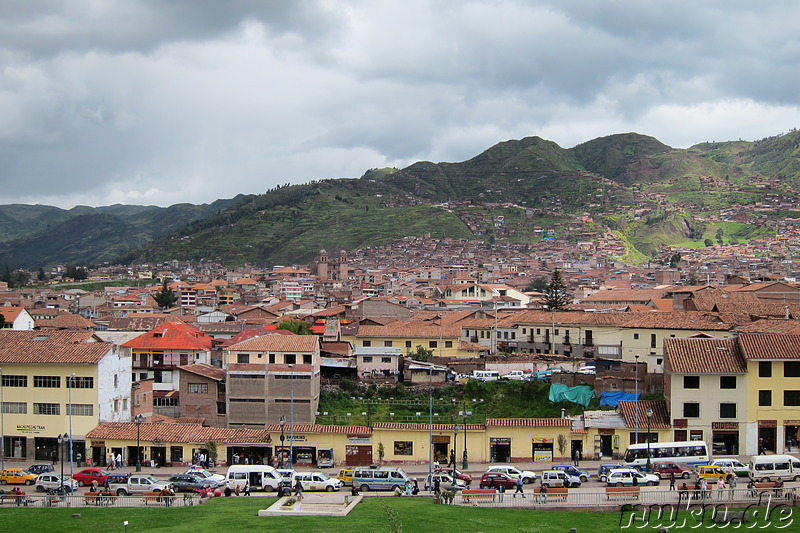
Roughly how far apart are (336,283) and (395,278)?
1569cm

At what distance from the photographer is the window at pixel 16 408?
45375 millimetres

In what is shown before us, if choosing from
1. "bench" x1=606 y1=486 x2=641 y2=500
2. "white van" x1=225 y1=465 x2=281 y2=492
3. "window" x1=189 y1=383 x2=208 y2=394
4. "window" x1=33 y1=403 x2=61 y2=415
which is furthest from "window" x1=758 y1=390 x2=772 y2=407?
"window" x1=33 y1=403 x2=61 y2=415

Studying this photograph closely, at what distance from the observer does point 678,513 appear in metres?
27.8

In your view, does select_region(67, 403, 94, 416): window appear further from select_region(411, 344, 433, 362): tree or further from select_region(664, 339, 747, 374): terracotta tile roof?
select_region(664, 339, 747, 374): terracotta tile roof

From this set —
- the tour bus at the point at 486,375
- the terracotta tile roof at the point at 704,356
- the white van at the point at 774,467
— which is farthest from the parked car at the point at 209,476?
the tour bus at the point at 486,375

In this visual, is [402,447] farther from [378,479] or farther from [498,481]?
[498,481]

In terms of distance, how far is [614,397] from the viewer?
49.4m

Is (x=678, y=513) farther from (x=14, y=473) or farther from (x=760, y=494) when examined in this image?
(x=14, y=473)

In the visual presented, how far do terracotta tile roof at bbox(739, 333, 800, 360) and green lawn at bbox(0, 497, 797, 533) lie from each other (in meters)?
16.5

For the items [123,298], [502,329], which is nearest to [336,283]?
[123,298]

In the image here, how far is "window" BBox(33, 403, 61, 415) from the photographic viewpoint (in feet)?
148

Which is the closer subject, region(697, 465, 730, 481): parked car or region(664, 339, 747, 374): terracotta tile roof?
region(697, 465, 730, 481): parked car

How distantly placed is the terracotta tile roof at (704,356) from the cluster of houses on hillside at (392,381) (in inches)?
3.3

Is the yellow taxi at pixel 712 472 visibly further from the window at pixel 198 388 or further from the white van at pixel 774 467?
the window at pixel 198 388
